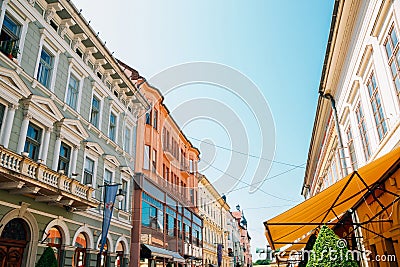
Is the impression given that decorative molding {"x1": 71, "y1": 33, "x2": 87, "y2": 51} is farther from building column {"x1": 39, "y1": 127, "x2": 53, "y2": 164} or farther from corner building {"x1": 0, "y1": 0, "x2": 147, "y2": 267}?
building column {"x1": 39, "y1": 127, "x2": 53, "y2": 164}

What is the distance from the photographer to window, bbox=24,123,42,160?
11.0m

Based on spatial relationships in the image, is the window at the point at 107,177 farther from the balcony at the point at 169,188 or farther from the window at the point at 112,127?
the balcony at the point at 169,188

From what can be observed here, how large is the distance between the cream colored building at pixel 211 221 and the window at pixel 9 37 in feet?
83.3

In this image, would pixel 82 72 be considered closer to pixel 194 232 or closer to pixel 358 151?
pixel 358 151

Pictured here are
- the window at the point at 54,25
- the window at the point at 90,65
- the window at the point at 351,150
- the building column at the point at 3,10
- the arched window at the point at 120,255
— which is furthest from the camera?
the arched window at the point at 120,255

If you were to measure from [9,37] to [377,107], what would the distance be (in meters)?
10.7

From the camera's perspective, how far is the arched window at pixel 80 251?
13.0 metres

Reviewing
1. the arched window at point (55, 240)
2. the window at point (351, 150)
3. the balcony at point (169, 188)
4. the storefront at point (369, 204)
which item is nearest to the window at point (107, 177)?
the balcony at point (169, 188)

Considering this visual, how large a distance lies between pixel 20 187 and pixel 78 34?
7474 mm

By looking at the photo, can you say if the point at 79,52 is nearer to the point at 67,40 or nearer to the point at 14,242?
the point at 67,40

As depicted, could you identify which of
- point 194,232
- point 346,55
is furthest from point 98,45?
point 194,232

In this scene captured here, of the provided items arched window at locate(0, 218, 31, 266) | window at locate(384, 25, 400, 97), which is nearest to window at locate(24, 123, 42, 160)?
arched window at locate(0, 218, 31, 266)

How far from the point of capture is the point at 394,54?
6.77 meters

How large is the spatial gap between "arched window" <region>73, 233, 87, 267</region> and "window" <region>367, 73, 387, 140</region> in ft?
36.4
